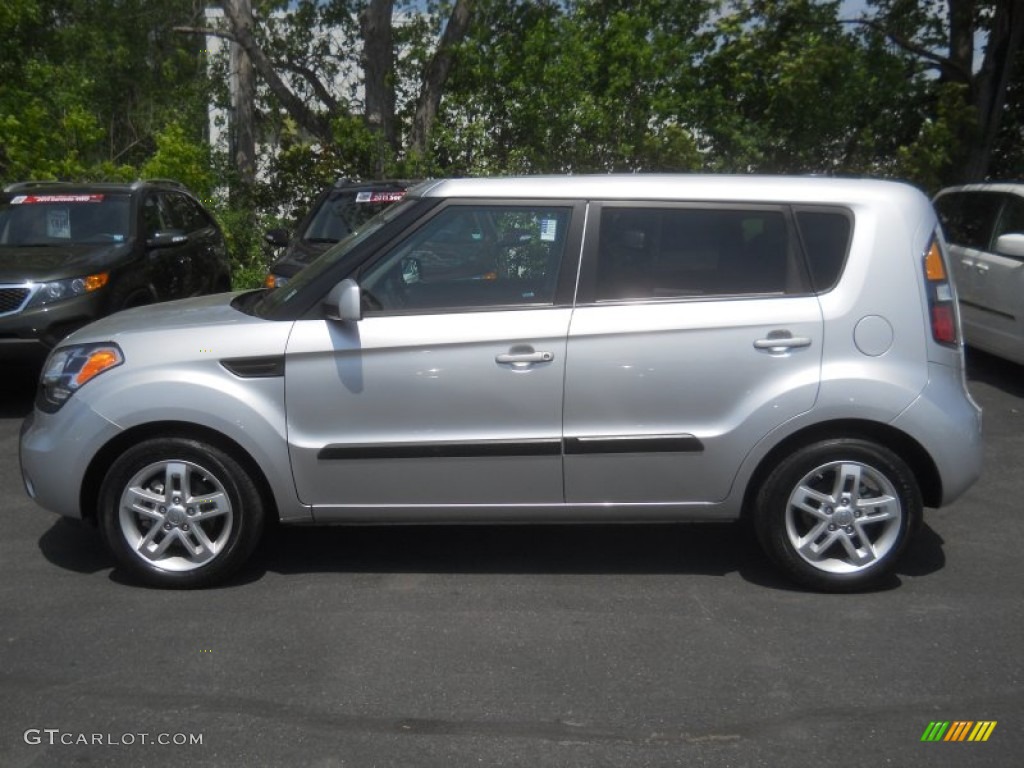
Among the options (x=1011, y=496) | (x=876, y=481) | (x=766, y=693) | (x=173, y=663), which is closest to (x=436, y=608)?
(x=173, y=663)

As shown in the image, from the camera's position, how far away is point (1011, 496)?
6949 millimetres

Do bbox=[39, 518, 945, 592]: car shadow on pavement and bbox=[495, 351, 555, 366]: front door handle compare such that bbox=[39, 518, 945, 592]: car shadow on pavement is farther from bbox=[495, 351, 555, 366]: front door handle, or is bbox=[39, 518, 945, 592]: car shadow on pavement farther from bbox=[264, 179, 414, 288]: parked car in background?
bbox=[264, 179, 414, 288]: parked car in background

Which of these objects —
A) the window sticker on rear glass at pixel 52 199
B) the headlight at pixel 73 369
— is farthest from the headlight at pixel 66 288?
the headlight at pixel 73 369

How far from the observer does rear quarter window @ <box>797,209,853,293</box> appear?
520cm

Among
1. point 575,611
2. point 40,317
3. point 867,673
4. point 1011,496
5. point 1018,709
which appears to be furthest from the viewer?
point 40,317

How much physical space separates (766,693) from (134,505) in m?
2.81

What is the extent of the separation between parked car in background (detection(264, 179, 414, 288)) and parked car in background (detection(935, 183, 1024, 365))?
16.5 ft

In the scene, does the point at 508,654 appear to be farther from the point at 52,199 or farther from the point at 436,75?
the point at 436,75

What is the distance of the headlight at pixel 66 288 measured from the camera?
891cm

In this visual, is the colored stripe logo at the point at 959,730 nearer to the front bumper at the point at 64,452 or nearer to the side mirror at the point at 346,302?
the side mirror at the point at 346,302

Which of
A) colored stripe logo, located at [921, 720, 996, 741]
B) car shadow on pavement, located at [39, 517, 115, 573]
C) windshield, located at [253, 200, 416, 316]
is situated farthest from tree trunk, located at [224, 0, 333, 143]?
colored stripe logo, located at [921, 720, 996, 741]

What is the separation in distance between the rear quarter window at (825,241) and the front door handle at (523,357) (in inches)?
48.1

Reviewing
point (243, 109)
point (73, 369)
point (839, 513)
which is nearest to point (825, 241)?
point (839, 513)

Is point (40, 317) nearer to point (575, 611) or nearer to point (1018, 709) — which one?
point (575, 611)
